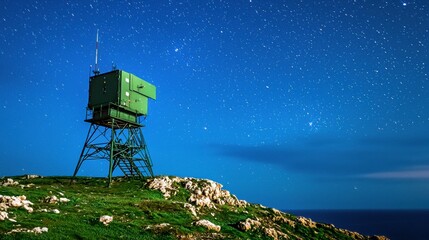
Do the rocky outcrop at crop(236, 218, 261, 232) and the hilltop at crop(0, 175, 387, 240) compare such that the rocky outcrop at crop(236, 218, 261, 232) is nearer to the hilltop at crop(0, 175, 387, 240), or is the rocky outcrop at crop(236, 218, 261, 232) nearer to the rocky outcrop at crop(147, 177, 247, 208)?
the hilltop at crop(0, 175, 387, 240)

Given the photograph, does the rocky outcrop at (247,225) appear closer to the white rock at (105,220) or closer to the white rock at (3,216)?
the white rock at (105,220)

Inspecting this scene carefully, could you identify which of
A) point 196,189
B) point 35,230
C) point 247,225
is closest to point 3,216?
point 35,230

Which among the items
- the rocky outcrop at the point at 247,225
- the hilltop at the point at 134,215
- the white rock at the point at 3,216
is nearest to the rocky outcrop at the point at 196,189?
the hilltop at the point at 134,215

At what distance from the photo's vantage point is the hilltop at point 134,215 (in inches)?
699

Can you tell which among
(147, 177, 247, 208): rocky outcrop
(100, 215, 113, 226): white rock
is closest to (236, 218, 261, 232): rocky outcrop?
(147, 177, 247, 208): rocky outcrop

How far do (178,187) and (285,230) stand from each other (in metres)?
14.1

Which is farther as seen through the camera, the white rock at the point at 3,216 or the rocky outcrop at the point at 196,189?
the rocky outcrop at the point at 196,189

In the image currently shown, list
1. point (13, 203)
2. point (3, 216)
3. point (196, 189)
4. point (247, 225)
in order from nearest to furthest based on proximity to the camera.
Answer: point (3, 216), point (13, 203), point (247, 225), point (196, 189)

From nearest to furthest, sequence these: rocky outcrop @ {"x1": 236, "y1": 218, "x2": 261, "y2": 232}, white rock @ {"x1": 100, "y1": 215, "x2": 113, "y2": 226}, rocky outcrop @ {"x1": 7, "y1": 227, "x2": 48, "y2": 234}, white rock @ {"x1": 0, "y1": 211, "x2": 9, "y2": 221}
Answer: rocky outcrop @ {"x1": 7, "y1": 227, "x2": 48, "y2": 234} → white rock @ {"x1": 0, "y1": 211, "x2": 9, "y2": 221} → white rock @ {"x1": 100, "y1": 215, "x2": 113, "y2": 226} → rocky outcrop @ {"x1": 236, "y1": 218, "x2": 261, "y2": 232}

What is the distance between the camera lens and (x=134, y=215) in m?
23.6

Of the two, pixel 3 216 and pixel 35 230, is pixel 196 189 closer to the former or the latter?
pixel 3 216

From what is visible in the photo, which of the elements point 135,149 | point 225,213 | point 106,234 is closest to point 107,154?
point 135,149

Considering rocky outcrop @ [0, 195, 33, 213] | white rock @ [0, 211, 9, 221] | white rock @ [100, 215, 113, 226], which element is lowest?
white rock @ [100, 215, 113, 226]

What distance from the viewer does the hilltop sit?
1775 centimetres
